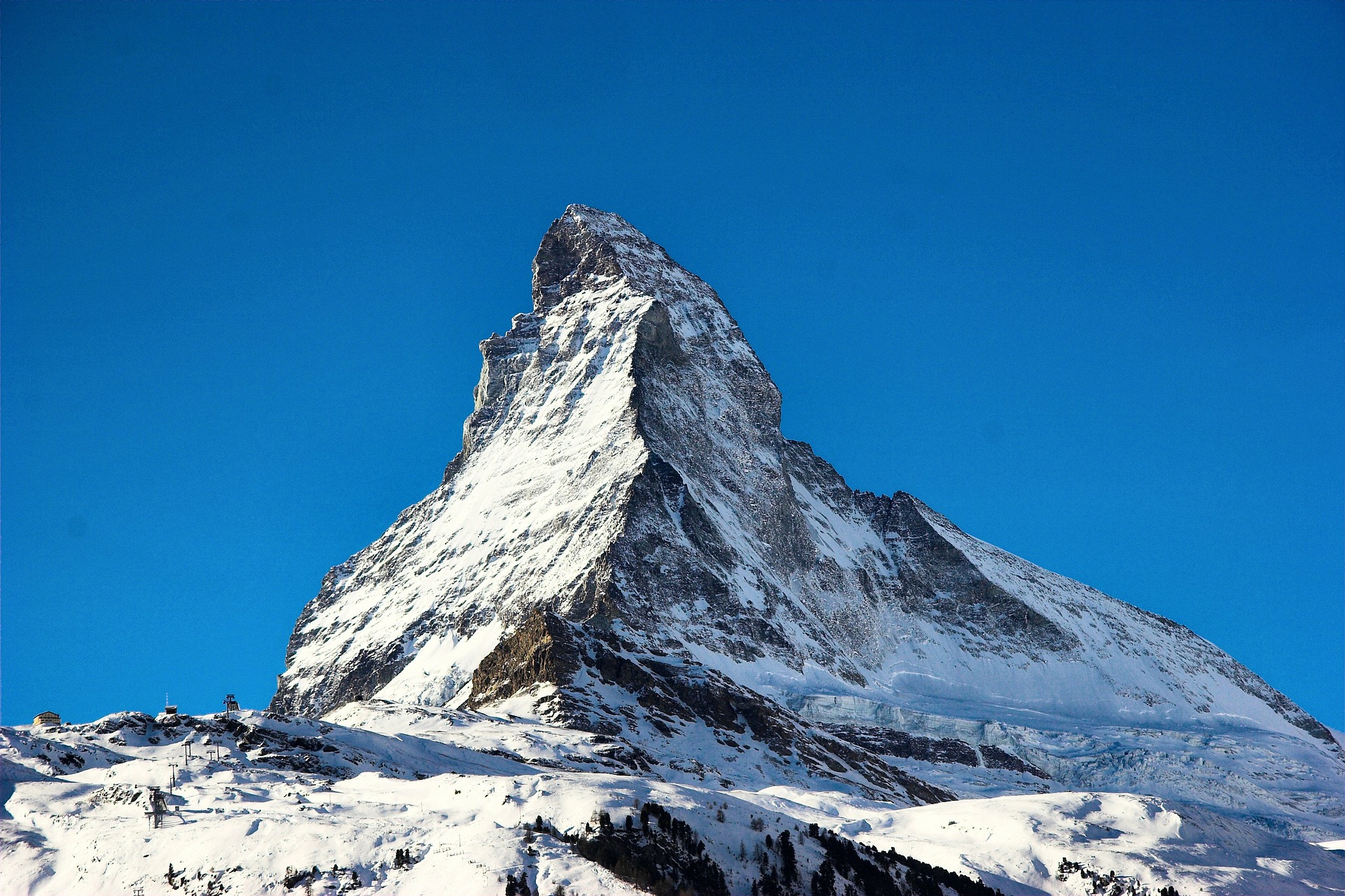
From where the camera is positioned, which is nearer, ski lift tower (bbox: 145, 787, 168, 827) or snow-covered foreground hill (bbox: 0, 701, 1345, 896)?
snow-covered foreground hill (bbox: 0, 701, 1345, 896)

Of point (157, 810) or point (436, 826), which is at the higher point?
point (157, 810)

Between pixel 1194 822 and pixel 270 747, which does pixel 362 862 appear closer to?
pixel 270 747

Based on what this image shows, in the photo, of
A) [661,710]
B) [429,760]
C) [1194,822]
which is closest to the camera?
[1194,822]

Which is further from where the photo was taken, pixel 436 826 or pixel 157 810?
pixel 436 826

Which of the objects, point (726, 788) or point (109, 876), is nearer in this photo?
point (109, 876)

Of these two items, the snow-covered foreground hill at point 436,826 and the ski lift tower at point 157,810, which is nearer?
the snow-covered foreground hill at point 436,826

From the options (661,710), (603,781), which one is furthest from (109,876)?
(661,710)

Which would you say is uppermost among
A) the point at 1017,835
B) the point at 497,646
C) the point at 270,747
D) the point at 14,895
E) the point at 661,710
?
the point at 497,646

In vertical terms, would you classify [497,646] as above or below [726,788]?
above
